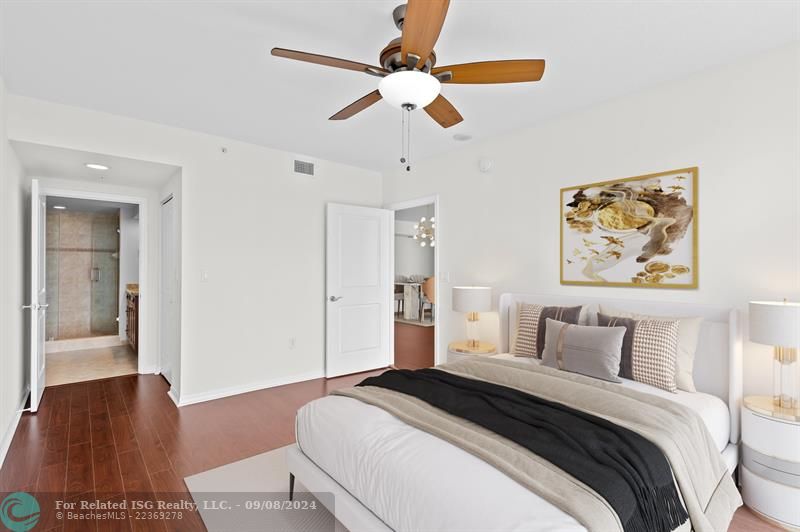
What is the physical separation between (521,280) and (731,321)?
1593mm

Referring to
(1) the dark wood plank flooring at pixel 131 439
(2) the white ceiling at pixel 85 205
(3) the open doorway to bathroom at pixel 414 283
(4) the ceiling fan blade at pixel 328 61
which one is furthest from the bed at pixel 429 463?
(2) the white ceiling at pixel 85 205

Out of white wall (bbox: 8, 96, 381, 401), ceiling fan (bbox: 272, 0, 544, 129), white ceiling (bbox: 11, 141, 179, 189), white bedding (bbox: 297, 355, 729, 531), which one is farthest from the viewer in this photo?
white wall (bbox: 8, 96, 381, 401)

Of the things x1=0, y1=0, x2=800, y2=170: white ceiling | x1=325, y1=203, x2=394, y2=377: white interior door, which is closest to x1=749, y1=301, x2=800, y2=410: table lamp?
x1=0, y1=0, x2=800, y2=170: white ceiling

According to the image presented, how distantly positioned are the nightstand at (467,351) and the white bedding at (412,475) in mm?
1617

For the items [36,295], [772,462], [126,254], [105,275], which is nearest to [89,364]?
[126,254]

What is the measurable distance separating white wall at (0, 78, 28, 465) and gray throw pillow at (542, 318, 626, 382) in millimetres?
3813

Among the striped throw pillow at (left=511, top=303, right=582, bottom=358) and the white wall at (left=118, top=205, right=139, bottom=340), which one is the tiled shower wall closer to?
the white wall at (left=118, top=205, right=139, bottom=340)

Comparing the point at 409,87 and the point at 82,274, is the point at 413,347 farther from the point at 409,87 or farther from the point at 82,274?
the point at 82,274

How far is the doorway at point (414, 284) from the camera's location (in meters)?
7.02

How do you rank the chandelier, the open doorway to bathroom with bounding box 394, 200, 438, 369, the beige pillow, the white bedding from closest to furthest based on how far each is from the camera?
1. the white bedding
2. the beige pillow
3. the open doorway to bathroom with bounding box 394, 200, 438, 369
4. the chandelier

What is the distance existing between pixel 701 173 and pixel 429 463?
2.64 metres

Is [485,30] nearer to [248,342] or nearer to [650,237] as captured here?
[650,237]

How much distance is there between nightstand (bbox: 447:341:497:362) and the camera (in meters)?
3.62

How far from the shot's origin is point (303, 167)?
4668mm
